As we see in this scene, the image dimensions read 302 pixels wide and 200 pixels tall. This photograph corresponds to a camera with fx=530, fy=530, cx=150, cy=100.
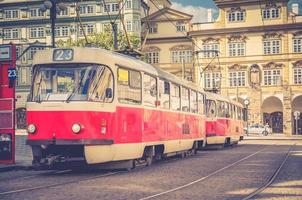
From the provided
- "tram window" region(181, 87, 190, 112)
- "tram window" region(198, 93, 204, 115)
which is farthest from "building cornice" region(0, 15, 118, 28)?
"tram window" region(181, 87, 190, 112)

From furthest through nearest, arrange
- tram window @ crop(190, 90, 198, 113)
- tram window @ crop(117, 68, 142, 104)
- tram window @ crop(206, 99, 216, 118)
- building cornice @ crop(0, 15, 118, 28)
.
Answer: building cornice @ crop(0, 15, 118, 28) → tram window @ crop(206, 99, 216, 118) → tram window @ crop(190, 90, 198, 113) → tram window @ crop(117, 68, 142, 104)

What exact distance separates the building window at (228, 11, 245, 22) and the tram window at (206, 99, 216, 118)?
40151mm

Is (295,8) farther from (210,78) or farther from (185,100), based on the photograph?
(185,100)

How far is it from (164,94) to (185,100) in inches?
118

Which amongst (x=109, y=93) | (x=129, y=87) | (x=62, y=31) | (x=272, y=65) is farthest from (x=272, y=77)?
(x=109, y=93)

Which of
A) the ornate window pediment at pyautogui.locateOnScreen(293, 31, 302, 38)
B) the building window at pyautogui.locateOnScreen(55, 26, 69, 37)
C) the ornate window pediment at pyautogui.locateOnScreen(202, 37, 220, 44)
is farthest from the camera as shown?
the building window at pyautogui.locateOnScreen(55, 26, 69, 37)

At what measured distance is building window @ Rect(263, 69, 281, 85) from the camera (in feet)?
210

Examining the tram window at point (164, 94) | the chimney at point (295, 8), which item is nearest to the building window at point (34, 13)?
the chimney at point (295, 8)

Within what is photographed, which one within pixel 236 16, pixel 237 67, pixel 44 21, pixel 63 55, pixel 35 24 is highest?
pixel 44 21

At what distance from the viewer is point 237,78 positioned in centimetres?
6600

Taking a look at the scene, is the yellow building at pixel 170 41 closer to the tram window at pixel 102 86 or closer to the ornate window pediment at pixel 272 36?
the ornate window pediment at pixel 272 36

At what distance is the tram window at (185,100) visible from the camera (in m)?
19.2

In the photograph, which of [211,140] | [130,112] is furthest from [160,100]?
[211,140]

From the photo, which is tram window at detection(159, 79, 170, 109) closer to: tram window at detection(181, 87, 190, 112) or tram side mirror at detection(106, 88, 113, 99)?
tram window at detection(181, 87, 190, 112)
